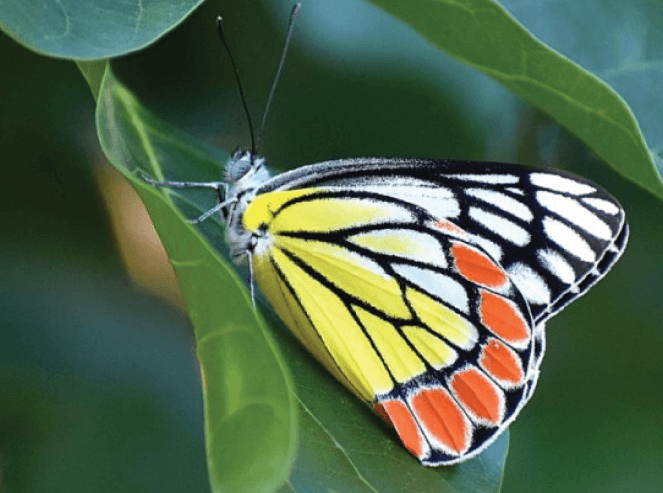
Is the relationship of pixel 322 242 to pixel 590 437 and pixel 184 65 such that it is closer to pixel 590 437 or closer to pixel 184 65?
pixel 184 65

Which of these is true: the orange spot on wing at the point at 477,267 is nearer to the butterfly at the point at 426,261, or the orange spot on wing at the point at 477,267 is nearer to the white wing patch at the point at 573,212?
the butterfly at the point at 426,261

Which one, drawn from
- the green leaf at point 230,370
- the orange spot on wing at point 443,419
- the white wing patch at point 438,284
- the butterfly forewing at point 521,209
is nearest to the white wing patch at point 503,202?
the butterfly forewing at point 521,209

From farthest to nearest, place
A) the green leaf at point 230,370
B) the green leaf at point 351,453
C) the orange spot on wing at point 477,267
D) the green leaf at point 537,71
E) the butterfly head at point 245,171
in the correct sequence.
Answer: the butterfly head at point 245,171, the orange spot on wing at point 477,267, the green leaf at point 537,71, the green leaf at point 351,453, the green leaf at point 230,370

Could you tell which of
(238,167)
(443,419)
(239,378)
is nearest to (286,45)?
(238,167)

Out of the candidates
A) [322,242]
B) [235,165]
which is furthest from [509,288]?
[235,165]

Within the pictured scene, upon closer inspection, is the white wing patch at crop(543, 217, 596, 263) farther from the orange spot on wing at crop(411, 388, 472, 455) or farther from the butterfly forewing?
the orange spot on wing at crop(411, 388, 472, 455)

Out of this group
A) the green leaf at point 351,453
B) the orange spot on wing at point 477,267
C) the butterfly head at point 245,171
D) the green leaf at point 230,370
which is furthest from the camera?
the butterfly head at point 245,171

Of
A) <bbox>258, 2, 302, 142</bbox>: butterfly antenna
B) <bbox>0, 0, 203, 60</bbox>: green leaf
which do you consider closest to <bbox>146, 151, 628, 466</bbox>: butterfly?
<bbox>258, 2, 302, 142</bbox>: butterfly antenna
